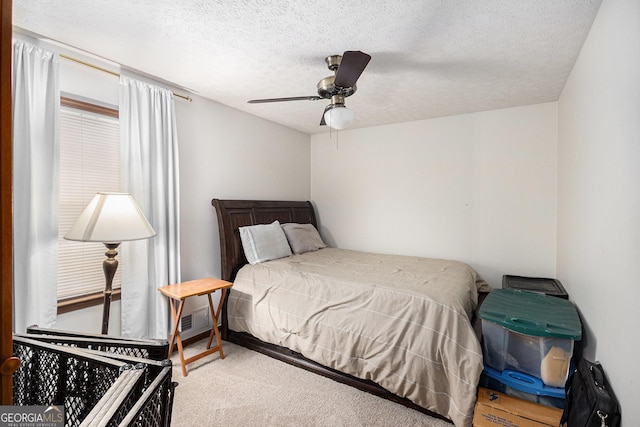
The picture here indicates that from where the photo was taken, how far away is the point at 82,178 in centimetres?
222

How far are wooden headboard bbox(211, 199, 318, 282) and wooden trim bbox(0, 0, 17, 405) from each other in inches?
97.4

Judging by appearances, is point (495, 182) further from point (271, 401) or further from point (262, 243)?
point (271, 401)

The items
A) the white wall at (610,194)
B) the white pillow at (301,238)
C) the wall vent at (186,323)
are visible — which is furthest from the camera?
the white pillow at (301,238)

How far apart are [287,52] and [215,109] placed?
4.65ft

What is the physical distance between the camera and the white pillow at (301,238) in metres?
3.58

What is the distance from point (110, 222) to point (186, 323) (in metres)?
1.46

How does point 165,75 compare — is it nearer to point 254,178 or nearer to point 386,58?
point 254,178

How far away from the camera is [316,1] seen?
1561mm

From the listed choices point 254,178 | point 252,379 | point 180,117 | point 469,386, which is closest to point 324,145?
point 254,178

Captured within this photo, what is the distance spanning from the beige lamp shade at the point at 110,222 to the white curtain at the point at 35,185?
27cm
